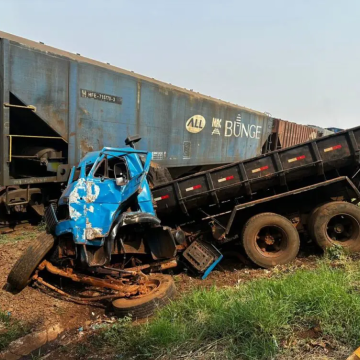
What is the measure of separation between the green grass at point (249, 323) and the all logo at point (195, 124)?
24.8 feet

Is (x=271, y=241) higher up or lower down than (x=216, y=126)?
lower down

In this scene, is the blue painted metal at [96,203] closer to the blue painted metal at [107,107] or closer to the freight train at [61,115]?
the freight train at [61,115]

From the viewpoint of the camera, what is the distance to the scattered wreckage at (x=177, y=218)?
429 centimetres

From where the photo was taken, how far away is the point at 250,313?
2.91 metres

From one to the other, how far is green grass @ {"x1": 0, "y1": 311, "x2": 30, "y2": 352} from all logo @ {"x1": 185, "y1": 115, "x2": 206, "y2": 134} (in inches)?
306

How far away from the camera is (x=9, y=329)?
3.72 metres

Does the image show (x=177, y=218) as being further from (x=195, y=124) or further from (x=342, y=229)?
(x=195, y=124)

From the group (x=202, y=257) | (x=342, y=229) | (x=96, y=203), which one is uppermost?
(x=96, y=203)

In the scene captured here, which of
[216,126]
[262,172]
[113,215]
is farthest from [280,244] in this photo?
[216,126]

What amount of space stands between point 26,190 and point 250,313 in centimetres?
563

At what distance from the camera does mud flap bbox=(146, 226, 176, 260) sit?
4867 millimetres

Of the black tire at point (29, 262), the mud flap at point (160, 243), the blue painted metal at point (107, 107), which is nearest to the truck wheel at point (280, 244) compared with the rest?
the mud flap at point (160, 243)

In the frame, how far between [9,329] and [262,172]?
4.09m

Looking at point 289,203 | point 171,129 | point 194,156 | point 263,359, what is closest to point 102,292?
point 263,359
